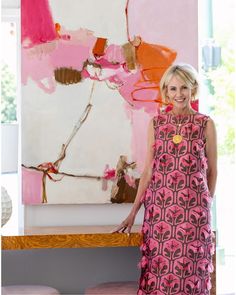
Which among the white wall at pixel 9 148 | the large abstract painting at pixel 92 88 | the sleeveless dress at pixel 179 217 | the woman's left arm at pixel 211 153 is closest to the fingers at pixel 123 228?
the sleeveless dress at pixel 179 217

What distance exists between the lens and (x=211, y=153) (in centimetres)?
319

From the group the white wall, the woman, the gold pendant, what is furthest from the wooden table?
the gold pendant

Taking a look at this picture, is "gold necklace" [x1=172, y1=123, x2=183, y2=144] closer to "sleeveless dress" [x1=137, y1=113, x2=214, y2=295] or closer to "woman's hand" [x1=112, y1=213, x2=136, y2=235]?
"sleeveless dress" [x1=137, y1=113, x2=214, y2=295]

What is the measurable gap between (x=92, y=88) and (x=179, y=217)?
3.18 feet

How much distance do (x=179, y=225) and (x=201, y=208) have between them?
0.12m

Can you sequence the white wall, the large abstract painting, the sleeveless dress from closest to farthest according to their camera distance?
the sleeveless dress
the white wall
the large abstract painting

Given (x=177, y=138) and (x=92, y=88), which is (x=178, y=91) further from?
(x=92, y=88)

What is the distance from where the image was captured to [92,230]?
141 inches

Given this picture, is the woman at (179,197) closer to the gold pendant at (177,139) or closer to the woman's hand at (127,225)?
the gold pendant at (177,139)

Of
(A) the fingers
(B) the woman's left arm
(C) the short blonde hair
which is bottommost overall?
(A) the fingers

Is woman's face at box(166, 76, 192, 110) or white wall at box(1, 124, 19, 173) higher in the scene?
woman's face at box(166, 76, 192, 110)

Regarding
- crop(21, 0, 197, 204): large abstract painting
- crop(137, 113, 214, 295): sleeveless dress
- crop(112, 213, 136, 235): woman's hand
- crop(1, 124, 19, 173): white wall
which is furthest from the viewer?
crop(21, 0, 197, 204): large abstract painting

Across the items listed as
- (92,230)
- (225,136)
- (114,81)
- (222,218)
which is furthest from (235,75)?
(92,230)

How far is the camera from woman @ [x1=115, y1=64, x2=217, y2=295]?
10.2ft
